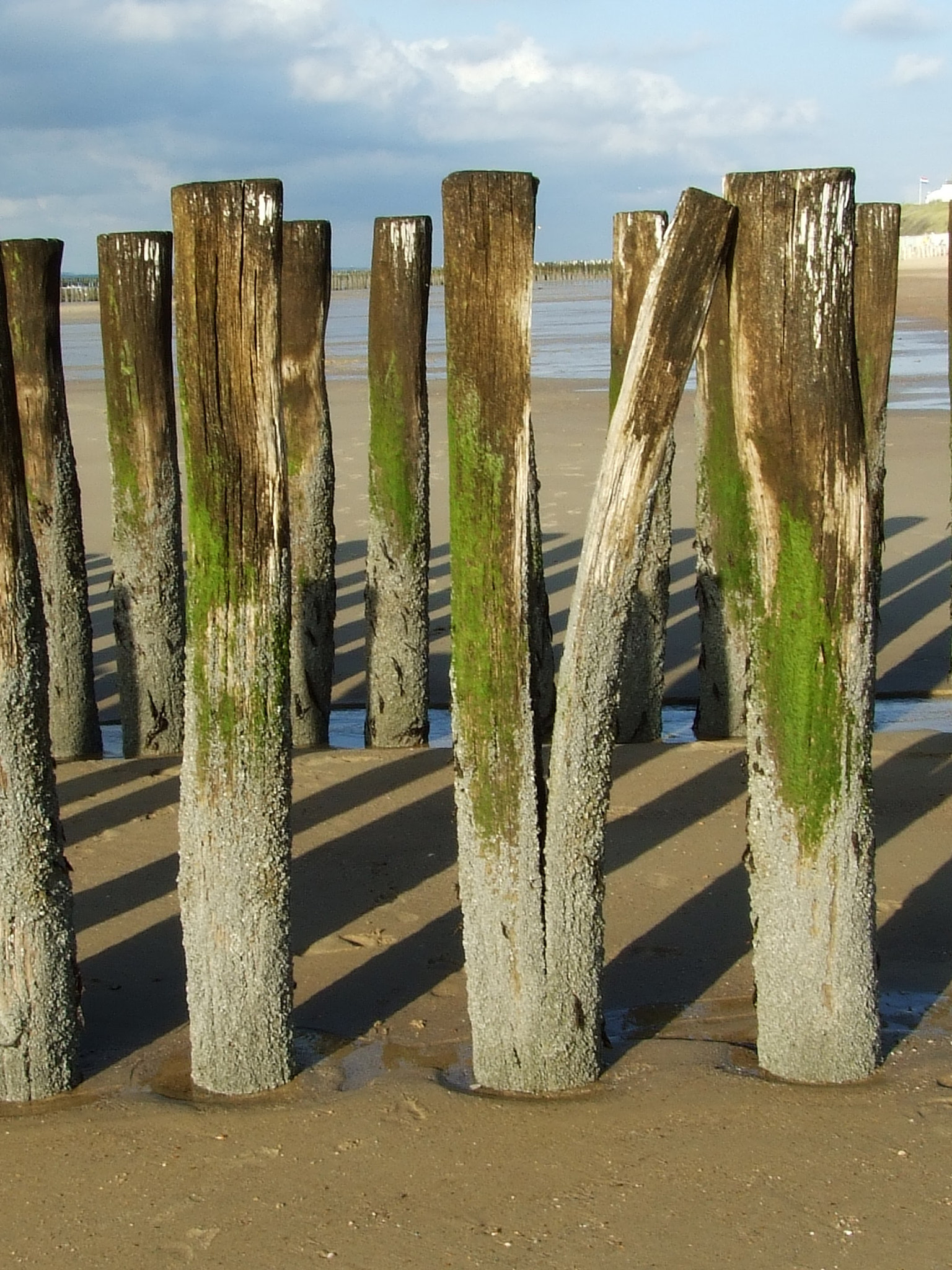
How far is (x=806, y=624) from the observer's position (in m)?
3.46

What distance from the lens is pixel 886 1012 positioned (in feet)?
13.5

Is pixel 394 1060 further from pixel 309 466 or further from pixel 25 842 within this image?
pixel 309 466

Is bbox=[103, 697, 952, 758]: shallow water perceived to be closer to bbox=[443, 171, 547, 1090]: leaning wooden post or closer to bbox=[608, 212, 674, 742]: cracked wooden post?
bbox=[608, 212, 674, 742]: cracked wooden post

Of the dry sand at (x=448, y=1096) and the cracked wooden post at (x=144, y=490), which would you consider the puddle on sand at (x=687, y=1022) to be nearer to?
Answer: the dry sand at (x=448, y=1096)

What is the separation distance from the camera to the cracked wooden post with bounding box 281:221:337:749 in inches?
A: 262

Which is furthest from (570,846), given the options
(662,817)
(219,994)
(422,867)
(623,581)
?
(662,817)

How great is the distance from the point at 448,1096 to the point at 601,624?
1231 mm

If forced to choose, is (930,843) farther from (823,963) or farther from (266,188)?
(266,188)

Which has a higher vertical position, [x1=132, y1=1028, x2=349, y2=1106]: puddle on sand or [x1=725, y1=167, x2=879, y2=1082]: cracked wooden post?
[x1=725, y1=167, x2=879, y2=1082]: cracked wooden post

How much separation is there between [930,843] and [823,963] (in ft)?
6.59

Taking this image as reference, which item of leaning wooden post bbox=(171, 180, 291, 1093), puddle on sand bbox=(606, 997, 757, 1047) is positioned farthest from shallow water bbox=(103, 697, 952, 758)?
leaning wooden post bbox=(171, 180, 291, 1093)

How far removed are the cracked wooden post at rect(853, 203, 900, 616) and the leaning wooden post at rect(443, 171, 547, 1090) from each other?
10.6 feet

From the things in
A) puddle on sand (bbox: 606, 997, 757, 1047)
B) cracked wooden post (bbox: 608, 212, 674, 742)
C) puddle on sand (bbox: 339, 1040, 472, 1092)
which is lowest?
puddle on sand (bbox: 606, 997, 757, 1047)

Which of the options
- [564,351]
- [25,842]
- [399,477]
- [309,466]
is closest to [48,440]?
[309,466]
